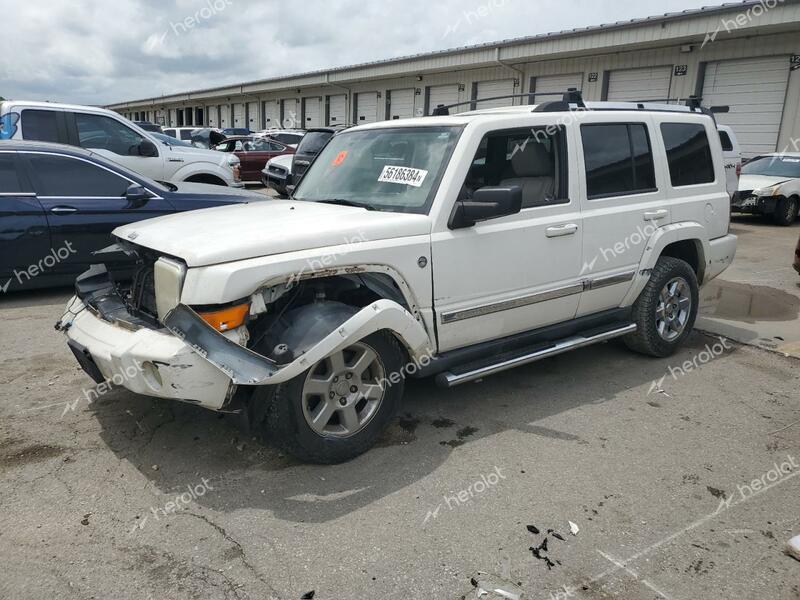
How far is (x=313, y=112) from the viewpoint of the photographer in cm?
3228

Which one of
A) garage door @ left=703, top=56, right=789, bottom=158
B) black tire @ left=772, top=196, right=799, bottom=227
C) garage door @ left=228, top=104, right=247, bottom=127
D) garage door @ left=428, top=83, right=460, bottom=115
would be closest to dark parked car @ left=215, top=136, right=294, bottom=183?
garage door @ left=428, top=83, right=460, bottom=115

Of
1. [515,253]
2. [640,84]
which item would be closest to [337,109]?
[640,84]

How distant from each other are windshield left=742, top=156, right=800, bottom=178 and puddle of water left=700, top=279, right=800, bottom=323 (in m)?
7.49

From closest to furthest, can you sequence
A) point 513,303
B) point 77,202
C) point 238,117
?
point 513,303 < point 77,202 < point 238,117

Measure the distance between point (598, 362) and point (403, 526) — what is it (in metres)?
2.78

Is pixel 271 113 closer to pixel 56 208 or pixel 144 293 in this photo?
pixel 56 208

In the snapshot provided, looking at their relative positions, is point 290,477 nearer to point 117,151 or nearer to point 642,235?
point 642,235

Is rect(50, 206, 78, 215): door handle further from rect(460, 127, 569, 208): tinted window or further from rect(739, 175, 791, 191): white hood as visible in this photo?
rect(739, 175, 791, 191): white hood

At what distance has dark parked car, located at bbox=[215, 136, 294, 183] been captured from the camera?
1903 cm

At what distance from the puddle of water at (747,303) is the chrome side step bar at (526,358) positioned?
2426 mm

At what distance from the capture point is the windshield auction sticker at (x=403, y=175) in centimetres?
376

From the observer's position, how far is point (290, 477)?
3.26m

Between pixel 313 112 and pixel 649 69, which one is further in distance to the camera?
pixel 313 112

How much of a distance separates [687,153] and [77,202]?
586 centimetres
